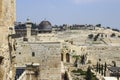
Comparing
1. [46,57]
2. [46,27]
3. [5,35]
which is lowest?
[46,57]

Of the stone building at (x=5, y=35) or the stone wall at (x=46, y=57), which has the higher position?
the stone building at (x=5, y=35)

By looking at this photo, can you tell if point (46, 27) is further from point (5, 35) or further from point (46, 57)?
point (5, 35)

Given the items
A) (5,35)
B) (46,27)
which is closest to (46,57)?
(46,27)

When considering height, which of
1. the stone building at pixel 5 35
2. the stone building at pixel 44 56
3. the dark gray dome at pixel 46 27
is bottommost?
the stone building at pixel 44 56

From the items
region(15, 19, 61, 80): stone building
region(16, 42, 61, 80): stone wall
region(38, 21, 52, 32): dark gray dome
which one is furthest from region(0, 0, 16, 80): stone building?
region(38, 21, 52, 32): dark gray dome

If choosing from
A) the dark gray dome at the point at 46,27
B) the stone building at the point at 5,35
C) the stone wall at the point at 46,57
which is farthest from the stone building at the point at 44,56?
the stone building at the point at 5,35

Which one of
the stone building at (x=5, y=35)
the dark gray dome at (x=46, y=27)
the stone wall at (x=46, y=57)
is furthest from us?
the dark gray dome at (x=46, y=27)

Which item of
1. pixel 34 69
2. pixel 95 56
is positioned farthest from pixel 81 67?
pixel 34 69

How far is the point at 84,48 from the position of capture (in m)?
48.8

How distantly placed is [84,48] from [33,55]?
107 ft

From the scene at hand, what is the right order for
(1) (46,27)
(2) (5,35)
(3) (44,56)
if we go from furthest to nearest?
(1) (46,27) < (3) (44,56) < (2) (5,35)

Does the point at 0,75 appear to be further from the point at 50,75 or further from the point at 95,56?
the point at 95,56

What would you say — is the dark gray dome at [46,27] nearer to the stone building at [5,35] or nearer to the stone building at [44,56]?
the stone building at [44,56]

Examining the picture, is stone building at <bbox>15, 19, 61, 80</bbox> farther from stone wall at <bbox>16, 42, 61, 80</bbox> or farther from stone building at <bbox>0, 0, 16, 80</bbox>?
stone building at <bbox>0, 0, 16, 80</bbox>
